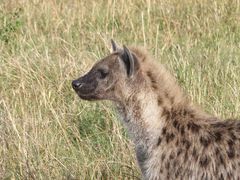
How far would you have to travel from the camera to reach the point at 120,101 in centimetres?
462

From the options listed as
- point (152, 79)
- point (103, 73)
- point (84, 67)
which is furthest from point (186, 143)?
point (84, 67)

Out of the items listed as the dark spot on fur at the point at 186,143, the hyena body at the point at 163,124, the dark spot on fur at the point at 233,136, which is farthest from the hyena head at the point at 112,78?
the dark spot on fur at the point at 233,136

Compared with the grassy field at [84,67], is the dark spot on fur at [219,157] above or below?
above

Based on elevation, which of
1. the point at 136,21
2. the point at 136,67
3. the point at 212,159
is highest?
the point at 136,67

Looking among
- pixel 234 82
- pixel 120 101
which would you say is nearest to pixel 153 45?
pixel 234 82

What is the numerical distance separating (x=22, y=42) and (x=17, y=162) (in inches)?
101

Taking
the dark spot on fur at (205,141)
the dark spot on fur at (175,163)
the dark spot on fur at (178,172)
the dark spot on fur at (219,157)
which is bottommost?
the dark spot on fur at (178,172)

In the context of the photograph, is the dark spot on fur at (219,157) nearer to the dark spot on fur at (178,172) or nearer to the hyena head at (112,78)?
the dark spot on fur at (178,172)

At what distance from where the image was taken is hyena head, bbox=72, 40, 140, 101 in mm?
4547

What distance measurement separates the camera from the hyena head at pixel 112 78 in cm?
455

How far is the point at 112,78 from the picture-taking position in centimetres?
466

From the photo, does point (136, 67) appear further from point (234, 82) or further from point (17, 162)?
point (234, 82)

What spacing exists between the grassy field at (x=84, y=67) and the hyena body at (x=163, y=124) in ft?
2.18

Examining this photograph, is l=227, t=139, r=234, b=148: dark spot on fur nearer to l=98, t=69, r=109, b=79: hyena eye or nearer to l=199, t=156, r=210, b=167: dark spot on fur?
l=199, t=156, r=210, b=167: dark spot on fur
